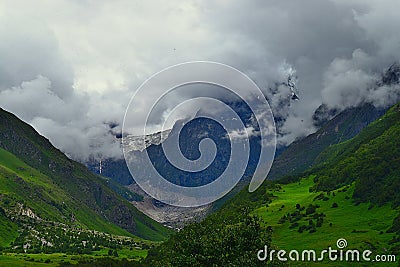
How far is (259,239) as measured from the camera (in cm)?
Answer: 6756

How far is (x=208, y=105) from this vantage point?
35.5m

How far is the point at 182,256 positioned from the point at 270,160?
42610 millimetres

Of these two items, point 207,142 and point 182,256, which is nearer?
point 207,142

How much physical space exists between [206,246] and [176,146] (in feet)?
119

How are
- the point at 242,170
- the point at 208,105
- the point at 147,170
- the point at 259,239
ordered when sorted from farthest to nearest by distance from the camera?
the point at 259,239, the point at 208,105, the point at 242,170, the point at 147,170

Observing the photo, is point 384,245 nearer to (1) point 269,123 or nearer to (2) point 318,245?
(2) point 318,245

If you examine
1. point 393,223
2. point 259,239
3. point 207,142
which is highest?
point 393,223

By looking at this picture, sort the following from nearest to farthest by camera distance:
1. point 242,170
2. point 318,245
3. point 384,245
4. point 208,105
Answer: point 242,170 < point 208,105 < point 384,245 < point 318,245

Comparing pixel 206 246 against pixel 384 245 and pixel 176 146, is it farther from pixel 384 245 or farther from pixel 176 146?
pixel 384 245

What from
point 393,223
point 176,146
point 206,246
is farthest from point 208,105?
point 393,223

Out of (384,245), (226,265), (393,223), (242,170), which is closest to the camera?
(242,170)

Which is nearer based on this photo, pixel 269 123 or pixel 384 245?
pixel 269 123

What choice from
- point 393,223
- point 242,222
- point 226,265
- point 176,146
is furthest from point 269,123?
point 393,223

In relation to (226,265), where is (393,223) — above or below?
above
